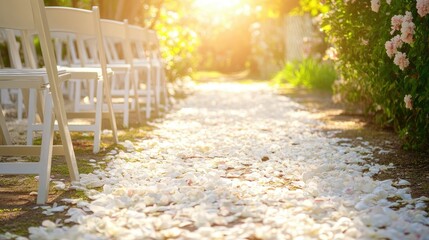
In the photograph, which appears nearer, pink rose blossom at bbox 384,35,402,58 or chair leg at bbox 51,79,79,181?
chair leg at bbox 51,79,79,181

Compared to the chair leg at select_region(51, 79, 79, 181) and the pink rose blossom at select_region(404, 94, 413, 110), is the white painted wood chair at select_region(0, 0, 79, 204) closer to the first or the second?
the chair leg at select_region(51, 79, 79, 181)

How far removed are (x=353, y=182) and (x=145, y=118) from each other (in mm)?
3866

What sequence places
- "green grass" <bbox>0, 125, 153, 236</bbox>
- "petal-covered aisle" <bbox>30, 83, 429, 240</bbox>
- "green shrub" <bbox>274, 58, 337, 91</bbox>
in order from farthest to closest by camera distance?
"green shrub" <bbox>274, 58, 337, 91</bbox> < "green grass" <bbox>0, 125, 153, 236</bbox> < "petal-covered aisle" <bbox>30, 83, 429, 240</bbox>

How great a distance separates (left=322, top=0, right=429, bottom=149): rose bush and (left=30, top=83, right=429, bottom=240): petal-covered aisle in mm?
383

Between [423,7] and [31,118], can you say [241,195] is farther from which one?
[31,118]

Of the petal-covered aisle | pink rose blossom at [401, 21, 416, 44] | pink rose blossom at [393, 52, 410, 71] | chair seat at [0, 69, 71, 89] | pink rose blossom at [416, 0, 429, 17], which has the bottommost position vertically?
the petal-covered aisle

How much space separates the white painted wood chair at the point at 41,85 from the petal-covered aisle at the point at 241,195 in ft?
0.64

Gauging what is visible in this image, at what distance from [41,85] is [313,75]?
926 cm

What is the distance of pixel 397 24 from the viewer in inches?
158

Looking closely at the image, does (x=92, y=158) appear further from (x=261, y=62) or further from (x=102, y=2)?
(x=261, y=62)

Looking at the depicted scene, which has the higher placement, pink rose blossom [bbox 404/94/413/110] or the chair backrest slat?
the chair backrest slat

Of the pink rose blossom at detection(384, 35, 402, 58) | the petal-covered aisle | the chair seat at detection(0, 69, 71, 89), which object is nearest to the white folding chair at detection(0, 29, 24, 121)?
the petal-covered aisle

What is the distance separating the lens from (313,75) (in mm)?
11953

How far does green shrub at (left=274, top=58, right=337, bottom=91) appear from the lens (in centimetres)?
1132
